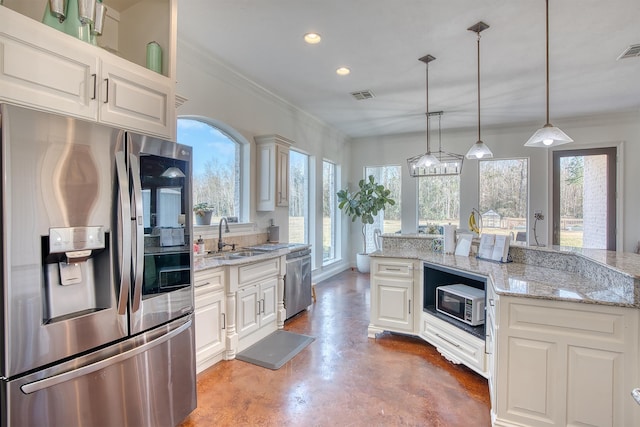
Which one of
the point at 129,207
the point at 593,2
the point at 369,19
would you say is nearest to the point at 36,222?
the point at 129,207

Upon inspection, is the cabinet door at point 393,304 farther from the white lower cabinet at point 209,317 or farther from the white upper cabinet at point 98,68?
the white upper cabinet at point 98,68

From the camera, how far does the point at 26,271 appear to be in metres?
1.28

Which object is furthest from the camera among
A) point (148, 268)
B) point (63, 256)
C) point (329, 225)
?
point (329, 225)

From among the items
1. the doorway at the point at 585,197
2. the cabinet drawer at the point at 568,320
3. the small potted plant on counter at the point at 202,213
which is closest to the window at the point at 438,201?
the doorway at the point at 585,197

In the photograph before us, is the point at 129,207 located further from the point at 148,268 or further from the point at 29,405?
the point at 29,405

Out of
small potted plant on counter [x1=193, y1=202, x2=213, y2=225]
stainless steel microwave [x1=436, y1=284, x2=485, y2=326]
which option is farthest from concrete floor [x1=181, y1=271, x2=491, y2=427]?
small potted plant on counter [x1=193, y1=202, x2=213, y2=225]

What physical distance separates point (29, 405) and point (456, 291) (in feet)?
9.23

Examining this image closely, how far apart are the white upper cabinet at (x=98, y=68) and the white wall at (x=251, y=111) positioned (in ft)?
3.03

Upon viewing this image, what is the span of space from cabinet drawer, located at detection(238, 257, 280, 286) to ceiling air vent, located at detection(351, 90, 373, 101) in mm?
2512

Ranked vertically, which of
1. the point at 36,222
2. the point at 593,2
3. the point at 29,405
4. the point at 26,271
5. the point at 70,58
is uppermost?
the point at 593,2

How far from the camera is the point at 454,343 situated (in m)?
2.76

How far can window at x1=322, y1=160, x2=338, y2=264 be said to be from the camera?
6.38 metres

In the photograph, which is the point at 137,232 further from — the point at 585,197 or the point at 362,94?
the point at 585,197

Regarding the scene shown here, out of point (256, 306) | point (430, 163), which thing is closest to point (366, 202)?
point (430, 163)
